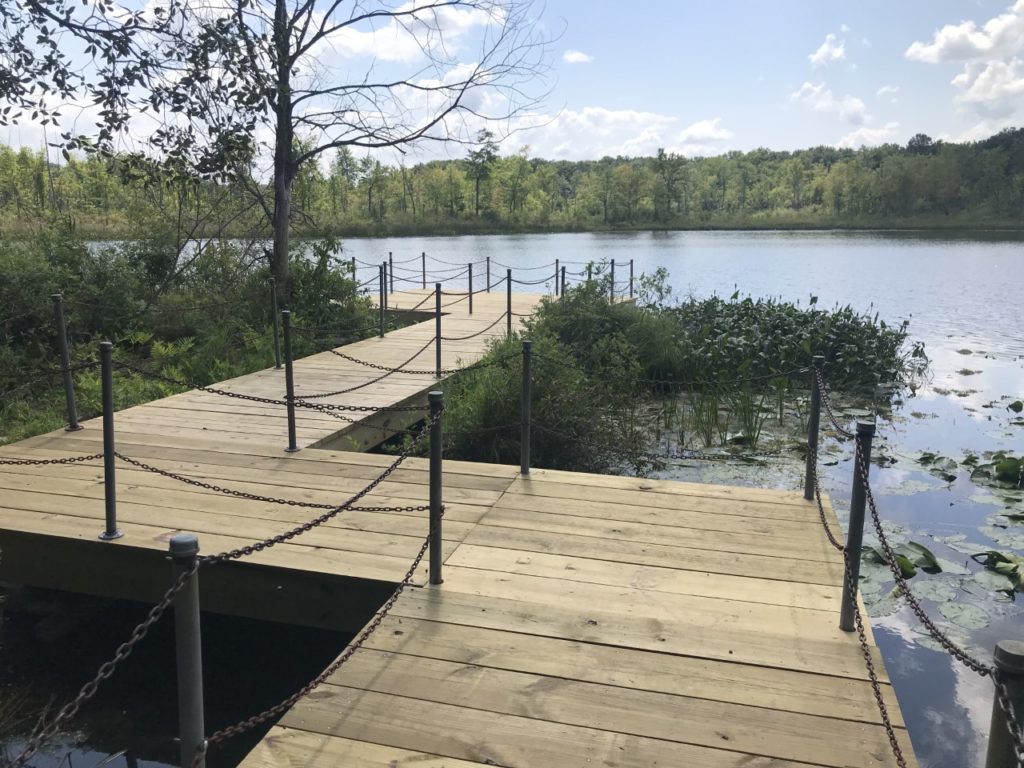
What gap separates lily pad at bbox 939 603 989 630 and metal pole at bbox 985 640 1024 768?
3.70 meters

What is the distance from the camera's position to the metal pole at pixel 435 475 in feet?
11.1

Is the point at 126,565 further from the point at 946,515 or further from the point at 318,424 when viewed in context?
the point at 946,515

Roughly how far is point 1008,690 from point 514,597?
2.20 meters

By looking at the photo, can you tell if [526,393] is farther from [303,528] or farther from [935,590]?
[935,590]

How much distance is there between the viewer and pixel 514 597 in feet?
11.5

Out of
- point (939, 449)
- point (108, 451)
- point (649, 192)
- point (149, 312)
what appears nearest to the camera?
point (108, 451)

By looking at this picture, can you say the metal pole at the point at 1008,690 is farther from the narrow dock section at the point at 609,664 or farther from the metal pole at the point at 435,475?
the metal pole at the point at 435,475

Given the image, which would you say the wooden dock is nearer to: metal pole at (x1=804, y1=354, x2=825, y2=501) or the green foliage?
metal pole at (x1=804, y1=354, x2=825, y2=501)

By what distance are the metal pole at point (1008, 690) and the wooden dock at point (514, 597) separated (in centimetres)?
92

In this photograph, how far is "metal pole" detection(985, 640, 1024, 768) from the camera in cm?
155

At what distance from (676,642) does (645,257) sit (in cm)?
2893

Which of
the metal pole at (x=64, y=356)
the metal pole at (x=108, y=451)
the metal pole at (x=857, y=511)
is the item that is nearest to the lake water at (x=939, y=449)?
the metal pole at (x=857, y=511)

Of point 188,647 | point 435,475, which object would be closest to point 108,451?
point 435,475

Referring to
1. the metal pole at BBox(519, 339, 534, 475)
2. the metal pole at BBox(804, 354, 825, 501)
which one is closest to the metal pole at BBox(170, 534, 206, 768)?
the metal pole at BBox(519, 339, 534, 475)
